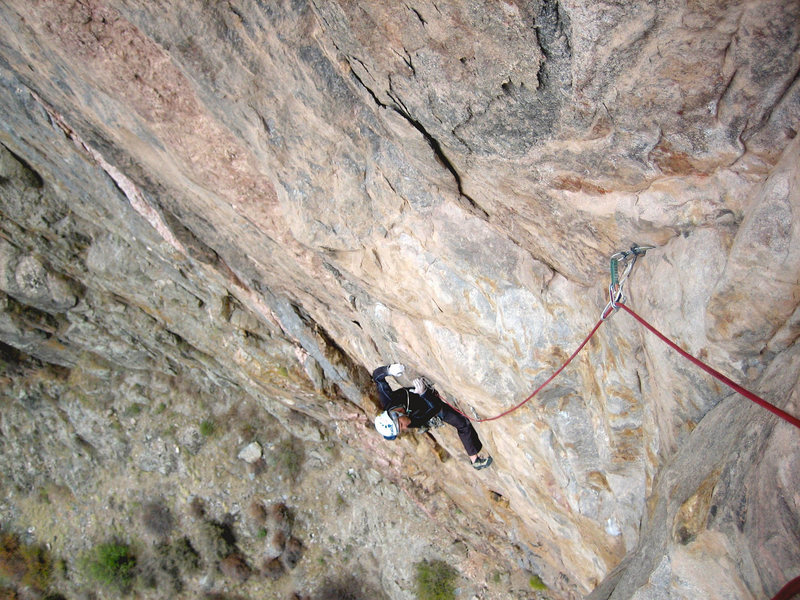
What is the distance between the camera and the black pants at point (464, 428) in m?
6.01

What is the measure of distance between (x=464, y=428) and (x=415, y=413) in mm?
655

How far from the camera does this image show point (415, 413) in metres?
5.90

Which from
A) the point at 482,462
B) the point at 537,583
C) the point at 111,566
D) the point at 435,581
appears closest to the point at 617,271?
the point at 482,462

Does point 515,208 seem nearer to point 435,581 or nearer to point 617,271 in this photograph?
point 617,271

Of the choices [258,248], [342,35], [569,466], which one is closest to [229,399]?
[258,248]

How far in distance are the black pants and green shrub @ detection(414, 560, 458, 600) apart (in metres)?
4.01

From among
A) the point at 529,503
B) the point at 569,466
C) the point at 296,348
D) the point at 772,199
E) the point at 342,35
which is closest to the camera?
the point at 772,199

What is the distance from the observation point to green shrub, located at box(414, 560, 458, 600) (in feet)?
28.7

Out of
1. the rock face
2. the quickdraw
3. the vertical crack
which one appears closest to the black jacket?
the rock face

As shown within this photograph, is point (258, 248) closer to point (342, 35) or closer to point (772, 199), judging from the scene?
point (342, 35)

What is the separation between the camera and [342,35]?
3299mm

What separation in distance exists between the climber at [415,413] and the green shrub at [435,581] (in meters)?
3.77

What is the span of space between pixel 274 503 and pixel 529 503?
243 inches

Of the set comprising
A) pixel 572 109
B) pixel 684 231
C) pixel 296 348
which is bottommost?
pixel 684 231
